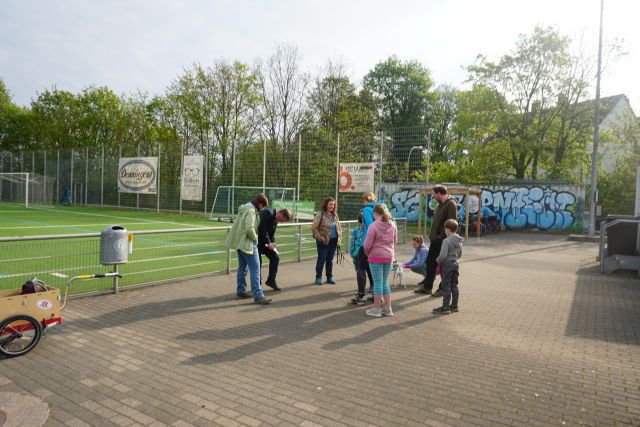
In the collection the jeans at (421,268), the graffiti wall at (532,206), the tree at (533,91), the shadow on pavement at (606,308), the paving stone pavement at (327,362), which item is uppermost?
the tree at (533,91)

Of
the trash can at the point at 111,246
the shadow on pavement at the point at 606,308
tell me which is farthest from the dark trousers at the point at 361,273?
the trash can at the point at 111,246

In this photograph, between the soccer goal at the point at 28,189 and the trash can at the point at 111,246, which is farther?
the soccer goal at the point at 28,189

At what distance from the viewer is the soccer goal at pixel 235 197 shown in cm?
2383

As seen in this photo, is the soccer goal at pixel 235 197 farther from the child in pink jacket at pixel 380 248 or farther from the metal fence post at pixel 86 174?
the child in pink jacket at pixel 380 248

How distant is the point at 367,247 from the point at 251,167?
20524mm

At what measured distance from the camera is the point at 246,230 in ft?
23.0

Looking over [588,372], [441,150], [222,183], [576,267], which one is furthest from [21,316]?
[441,150]

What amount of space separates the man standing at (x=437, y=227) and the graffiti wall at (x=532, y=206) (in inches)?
643

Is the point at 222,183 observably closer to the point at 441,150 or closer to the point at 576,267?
the point at 576,267

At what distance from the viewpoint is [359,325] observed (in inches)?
237

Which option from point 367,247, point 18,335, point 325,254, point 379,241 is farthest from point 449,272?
point 18,335

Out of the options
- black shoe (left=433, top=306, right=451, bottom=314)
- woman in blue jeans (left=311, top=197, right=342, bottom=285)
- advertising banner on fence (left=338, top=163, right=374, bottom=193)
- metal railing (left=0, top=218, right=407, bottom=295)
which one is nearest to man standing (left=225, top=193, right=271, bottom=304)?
metal railing (left=0, top=218, right=407, bottom=295)

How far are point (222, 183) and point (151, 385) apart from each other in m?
23.8

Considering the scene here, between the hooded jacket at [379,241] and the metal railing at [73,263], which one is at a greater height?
the hooded jacket at [379,241]
